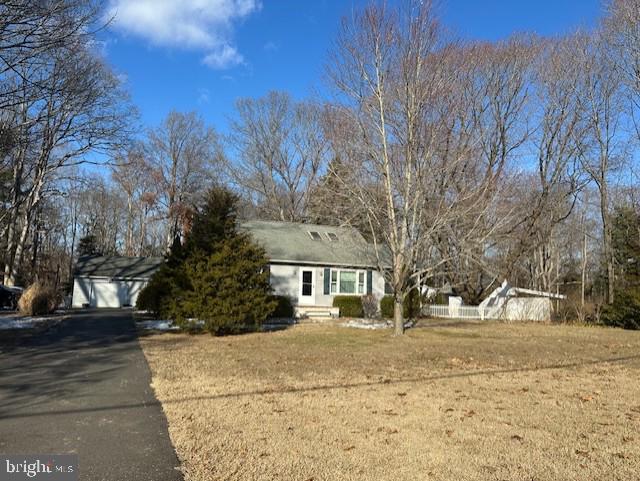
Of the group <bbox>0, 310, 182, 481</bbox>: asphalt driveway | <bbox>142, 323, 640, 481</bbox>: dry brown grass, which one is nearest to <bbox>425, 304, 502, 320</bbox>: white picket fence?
<bbox>142, 323, 640, 481</bbox>: dry brown grass

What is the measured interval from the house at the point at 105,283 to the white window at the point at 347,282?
14.4 m

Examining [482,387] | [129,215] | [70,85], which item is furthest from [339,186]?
[129,215]

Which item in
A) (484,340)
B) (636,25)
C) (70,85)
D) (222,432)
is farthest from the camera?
(636,25)

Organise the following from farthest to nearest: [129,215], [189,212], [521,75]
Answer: [129,215], [189,212], [521,75]

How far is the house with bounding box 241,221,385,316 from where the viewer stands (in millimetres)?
25000

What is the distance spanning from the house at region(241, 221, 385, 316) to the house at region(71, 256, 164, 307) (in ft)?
39.5

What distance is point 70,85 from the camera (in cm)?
1656

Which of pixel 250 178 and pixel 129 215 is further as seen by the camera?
pixel 129 215

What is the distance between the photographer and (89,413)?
599 centimetres

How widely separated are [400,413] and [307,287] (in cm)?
1948

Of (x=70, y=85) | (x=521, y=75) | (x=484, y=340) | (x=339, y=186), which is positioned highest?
(x=521, y=75)

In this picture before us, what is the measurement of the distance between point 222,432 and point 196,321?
432 inches

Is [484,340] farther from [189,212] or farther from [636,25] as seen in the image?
[189,212]

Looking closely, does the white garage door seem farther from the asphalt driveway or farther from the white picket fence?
the asphalt driveway
